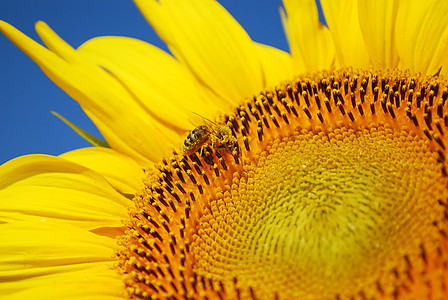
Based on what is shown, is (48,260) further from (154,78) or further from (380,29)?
(380,29)

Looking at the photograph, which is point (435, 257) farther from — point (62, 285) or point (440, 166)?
point (62, 285)

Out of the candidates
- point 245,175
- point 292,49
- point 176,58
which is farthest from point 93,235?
point 292,49

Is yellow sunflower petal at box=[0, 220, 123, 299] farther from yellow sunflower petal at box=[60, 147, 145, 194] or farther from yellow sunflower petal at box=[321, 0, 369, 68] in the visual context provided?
yellow sunflower petal at box=[321, 0, 369, 68]

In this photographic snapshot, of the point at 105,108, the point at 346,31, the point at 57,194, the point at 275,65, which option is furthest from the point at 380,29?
the point at 57,194

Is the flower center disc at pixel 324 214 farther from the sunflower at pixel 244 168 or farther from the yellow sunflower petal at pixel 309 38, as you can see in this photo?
the yellow sunflower petal at pixel 309 38

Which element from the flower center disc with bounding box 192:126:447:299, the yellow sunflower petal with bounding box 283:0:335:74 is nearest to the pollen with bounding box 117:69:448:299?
the flower center disc with bounding box 192:126:447:299

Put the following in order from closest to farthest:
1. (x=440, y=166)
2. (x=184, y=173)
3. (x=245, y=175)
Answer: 1. (x=440, y=166)
2. (x=245, y=175)
3. (x=184, y=173)

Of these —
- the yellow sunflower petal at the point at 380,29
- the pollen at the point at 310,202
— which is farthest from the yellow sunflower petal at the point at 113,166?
the yellow sunflower petal at the point at 380,29
